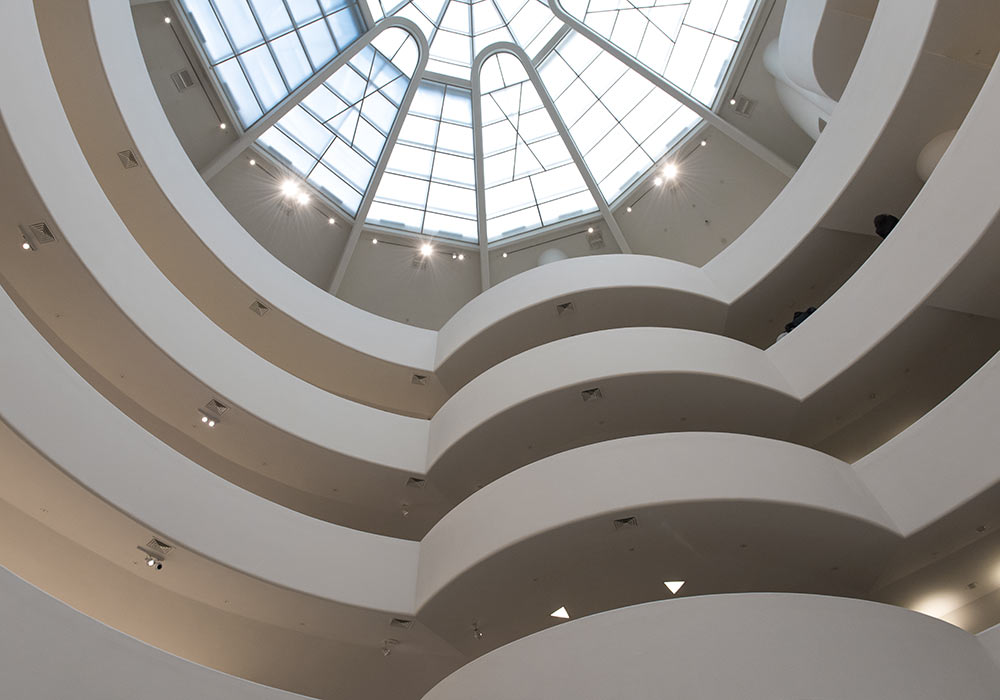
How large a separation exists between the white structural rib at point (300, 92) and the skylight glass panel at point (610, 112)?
4.11m

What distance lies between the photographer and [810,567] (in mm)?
10516

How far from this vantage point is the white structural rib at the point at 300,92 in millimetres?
16552

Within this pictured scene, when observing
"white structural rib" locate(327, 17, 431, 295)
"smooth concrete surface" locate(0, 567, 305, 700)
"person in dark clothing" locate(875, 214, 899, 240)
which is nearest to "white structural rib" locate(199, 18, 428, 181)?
"white structural rib" locate(327, 17, 431, 295)

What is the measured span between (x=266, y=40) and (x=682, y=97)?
11.0 m

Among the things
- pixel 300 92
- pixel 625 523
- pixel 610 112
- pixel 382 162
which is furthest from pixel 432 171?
pixel 625 523

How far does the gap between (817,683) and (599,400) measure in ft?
22.2

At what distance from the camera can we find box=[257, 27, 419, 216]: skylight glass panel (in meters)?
17.9

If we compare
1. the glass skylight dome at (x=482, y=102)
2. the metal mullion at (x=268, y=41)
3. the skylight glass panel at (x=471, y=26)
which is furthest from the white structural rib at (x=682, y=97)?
the metal mullion at (x=268, y=41)

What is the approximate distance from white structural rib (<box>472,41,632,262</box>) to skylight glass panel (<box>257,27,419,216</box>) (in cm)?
203

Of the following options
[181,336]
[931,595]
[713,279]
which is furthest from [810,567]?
[181,336]

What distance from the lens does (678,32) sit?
1758 cm

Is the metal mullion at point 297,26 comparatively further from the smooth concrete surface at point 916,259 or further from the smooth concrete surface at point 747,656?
the smooth concrete surface at point 747,656

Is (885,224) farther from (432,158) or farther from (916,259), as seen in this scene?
(432,158)

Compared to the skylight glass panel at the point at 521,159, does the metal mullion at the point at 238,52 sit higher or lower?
lower
